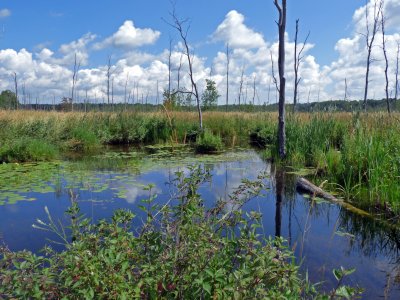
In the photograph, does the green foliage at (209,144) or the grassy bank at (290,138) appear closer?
the grassy bank at (290,138)

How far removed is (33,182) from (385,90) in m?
19.3

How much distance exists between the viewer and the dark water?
353 cm

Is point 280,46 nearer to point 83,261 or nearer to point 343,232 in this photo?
point 343,232

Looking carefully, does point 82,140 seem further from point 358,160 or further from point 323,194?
point 358,160

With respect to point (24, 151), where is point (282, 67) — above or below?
above

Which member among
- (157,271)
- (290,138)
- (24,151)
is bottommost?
(24,151)

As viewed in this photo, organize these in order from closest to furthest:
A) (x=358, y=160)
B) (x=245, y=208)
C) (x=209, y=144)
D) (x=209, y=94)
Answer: (x=245, y=208) → (x=358, y=160) → (x=209, y=144) → (x=209, y=94)

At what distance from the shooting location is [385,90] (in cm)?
2006

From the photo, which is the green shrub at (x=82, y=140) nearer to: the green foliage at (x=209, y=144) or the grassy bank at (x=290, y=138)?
the grassy bank at (x=290, y=138)

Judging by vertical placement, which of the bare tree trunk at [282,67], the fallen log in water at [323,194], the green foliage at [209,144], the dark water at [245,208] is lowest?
the dark water at [245,208]

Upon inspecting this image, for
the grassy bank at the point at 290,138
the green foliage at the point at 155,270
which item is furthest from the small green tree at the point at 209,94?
the green foliage at the point at 155,270

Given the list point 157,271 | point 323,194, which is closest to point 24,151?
point 323,194

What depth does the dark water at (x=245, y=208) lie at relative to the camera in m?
3.53

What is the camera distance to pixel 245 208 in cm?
530
